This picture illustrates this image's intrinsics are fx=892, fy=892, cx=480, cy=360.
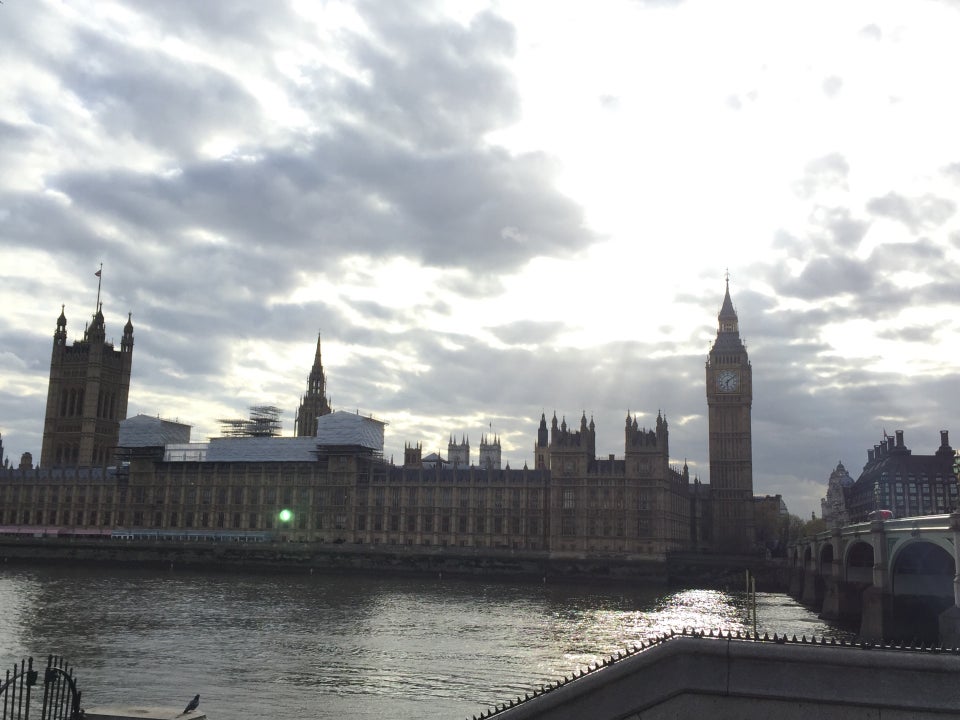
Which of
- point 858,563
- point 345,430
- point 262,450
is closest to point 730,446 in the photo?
point 345,430

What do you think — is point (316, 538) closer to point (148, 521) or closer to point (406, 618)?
point (148, 521)

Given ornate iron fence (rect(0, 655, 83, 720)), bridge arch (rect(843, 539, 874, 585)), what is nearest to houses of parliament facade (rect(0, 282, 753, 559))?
bridge arch (rect(843, 539, 874, 585))

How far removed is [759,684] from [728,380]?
184817 mm

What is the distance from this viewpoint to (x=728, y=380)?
196 meters

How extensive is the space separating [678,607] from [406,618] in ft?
103

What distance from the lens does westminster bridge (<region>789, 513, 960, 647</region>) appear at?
59250 mm

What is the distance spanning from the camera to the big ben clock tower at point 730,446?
18788 cm

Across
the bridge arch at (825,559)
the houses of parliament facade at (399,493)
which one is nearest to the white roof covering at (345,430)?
the houses of parliament facade at (399,493)

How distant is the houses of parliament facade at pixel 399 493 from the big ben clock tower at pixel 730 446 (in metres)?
0.28

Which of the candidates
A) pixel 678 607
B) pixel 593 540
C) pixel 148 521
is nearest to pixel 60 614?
pixel 678 607

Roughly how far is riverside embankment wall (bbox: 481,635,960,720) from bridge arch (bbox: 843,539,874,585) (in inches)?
2638

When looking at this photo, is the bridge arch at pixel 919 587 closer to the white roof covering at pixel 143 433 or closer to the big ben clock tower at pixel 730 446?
the big ben clock tower at pixel 730 446

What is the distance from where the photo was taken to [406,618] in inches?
2852

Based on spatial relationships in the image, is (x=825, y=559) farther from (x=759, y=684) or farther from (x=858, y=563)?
(x=759, y=684)
